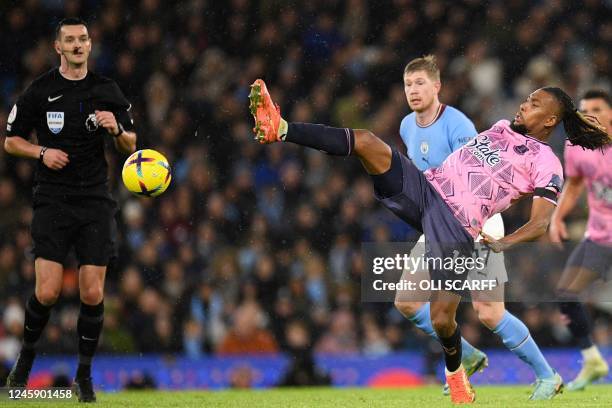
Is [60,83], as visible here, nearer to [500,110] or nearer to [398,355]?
[398,355]

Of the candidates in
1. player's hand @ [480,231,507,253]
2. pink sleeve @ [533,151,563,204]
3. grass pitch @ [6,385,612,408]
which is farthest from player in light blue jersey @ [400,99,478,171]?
grass pitch @ [6,385,612,408]

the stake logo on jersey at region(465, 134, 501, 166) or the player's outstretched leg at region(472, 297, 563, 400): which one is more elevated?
the stake logo on jersey at region(465, 134, 501, 166)

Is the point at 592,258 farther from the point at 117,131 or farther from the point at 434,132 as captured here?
the point at 117,131

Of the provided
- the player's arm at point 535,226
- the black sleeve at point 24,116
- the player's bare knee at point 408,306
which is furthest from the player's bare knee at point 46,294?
the player's arm at point 535,226

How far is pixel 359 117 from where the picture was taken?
1320cm

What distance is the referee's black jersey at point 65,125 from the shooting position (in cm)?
664

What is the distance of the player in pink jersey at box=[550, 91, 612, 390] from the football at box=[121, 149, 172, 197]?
3.56 m

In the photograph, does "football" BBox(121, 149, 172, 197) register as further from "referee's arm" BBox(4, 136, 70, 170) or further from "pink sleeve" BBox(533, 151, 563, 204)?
"pink sleeve" BBox(533, 151, 563, 204)

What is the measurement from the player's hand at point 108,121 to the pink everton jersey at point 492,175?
78.7 inches

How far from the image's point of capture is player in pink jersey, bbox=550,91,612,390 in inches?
326

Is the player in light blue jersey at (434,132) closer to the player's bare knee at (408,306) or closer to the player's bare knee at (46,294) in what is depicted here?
the player's bare knee at (408,306)

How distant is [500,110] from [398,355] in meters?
4.17

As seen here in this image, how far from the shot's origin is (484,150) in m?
6.45

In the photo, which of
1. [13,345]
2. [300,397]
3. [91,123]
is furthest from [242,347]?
[91,123]
